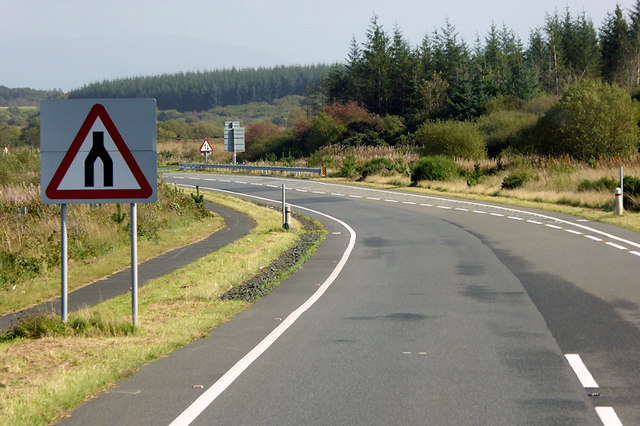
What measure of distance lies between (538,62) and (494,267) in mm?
107885

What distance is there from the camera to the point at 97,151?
870cm

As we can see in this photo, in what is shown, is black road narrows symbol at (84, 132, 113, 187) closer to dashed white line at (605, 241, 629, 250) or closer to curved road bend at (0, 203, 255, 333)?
curved road bend at (0, 203, 255, 333)

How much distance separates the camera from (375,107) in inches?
4281

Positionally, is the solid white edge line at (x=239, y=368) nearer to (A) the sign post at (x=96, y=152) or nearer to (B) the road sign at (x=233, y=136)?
(A) the sign post at (x=96, y=152)

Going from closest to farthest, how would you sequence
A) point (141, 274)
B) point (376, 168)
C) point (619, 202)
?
point (141, 274) → point (619, 202) → point (376, 168)

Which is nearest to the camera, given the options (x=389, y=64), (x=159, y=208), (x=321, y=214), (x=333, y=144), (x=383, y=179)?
(x=159, y=208)

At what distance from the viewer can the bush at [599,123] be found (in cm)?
4688

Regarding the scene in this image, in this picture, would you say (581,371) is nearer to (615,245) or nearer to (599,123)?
(615,245)

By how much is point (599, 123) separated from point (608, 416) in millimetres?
44980

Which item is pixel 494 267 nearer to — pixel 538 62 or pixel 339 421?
pixel 339 421

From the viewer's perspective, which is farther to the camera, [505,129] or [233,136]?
[233,136]

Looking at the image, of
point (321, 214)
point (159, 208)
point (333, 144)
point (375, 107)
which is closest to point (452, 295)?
point (159, 208)

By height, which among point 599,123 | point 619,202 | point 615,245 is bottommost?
point 615,245

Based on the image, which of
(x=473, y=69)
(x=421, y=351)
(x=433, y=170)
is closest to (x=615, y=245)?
(x=421, y=351)
